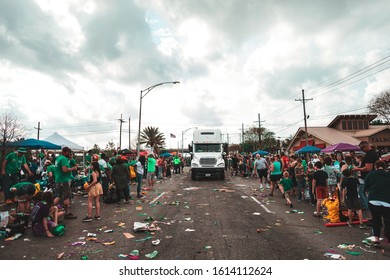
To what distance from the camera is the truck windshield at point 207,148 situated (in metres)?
18.6

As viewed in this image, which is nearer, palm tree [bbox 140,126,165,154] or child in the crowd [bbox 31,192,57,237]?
child in the crowd [bbox 31,192,57,237]

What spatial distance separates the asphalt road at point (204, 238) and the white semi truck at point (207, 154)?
977cm

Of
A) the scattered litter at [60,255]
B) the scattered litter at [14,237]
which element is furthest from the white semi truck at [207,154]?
the scattered litter at [60,255]

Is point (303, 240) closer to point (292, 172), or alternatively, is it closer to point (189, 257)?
point (189, 257)

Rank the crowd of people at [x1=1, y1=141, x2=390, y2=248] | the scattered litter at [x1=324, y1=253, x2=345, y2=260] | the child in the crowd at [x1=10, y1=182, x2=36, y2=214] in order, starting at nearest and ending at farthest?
1. the scattered litter at [x1=324, y1=253, x2=345, y2=260]
2. the crowd of people at [x1=1, y1=141, x2=390, y2=248]
3. the child in the crowd at [x1=10, y1=182, x2=36, y2=214]

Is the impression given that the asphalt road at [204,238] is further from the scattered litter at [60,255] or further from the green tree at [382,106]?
the green tree at [382,106]

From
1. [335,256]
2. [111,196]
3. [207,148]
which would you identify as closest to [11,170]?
[111,196]

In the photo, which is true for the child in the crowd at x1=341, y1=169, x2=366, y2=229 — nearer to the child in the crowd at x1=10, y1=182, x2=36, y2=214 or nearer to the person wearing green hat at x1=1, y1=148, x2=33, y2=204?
the child in the crowd at x1=10, y1=182, x2=36, y2=214

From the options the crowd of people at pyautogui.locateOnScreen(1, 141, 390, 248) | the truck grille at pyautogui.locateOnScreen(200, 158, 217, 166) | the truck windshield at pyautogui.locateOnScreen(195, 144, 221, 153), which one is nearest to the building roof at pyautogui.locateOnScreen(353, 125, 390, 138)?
the truck windshield at pyautogui.locateOnScreen(195, 144, 221, 153)

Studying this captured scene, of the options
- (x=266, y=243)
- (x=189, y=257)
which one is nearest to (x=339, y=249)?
(x=266, y=243)

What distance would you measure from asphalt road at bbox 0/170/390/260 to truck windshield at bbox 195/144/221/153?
1054cm

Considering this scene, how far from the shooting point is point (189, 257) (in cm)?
416

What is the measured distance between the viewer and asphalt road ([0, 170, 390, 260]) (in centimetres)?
432

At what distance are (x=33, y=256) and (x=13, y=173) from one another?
6.32 meters
